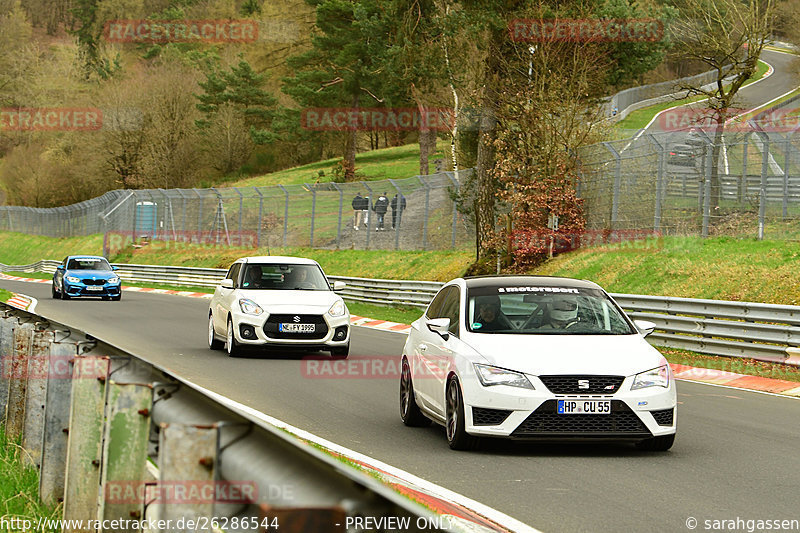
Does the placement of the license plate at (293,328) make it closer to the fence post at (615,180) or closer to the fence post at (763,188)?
the fence post at (763,188)

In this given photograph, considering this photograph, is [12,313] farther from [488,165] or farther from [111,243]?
[111,243]

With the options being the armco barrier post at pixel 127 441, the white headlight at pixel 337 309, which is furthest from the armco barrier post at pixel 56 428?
the white headlight at pixel 337 309

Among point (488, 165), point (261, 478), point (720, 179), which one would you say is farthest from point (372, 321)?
point (261, 478)

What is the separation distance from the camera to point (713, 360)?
18.4 meters

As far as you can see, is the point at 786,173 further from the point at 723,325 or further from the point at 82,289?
the point at 82,289

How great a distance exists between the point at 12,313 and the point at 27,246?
78014 millimetres

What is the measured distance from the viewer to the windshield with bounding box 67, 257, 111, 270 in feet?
123

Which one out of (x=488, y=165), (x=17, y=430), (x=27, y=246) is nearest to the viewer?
(x=17, y=430)

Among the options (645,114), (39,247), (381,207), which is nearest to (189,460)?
(381,207)

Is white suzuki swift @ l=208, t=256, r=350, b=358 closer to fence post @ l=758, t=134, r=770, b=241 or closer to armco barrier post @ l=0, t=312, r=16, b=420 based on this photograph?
armco barrier post @ l=0, t=312, r=16, b=420

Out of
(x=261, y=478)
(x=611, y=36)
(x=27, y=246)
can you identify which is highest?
(x=611, y=36)

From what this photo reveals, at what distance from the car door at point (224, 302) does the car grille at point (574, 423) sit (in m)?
9.57

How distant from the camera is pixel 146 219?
209 feet

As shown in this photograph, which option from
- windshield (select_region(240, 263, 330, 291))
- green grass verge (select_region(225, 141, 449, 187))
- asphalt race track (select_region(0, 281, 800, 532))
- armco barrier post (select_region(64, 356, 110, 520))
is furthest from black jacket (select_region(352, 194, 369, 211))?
armco barrier post (select_region(64, 356, 110, 520))
